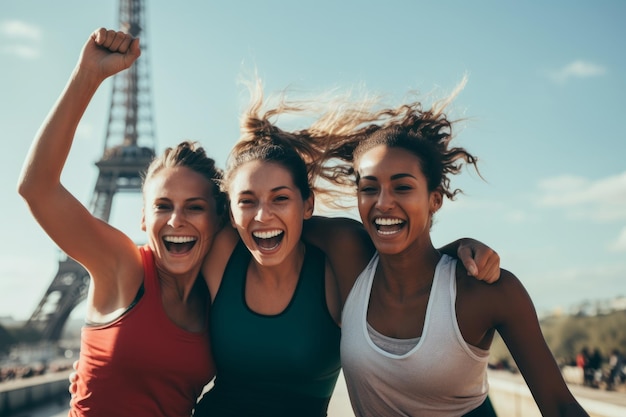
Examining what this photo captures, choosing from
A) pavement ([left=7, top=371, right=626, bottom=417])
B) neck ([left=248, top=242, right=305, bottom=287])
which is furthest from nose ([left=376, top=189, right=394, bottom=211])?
pavement ([left=7, top=371, right=626, bottom=417])

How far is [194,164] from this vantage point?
425 centimetres

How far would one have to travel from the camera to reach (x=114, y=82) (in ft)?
177

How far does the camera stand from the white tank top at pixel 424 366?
3.40 m

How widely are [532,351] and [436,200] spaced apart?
3.79ft

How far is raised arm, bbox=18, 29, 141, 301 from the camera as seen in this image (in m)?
3.43

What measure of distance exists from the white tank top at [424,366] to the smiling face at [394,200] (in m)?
0.28

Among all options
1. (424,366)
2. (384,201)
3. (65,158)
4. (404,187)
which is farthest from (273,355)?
(65,158)

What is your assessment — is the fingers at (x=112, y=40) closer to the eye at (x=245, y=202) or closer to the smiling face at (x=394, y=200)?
the eye at (x=245, y=202)

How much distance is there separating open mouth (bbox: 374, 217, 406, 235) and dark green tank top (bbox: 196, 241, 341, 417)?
634mm

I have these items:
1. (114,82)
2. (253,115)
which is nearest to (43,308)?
(114,82)

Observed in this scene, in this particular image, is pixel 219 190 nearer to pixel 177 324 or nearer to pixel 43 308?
pixel 177 324

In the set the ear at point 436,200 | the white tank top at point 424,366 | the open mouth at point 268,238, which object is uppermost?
the ear at point 436,200

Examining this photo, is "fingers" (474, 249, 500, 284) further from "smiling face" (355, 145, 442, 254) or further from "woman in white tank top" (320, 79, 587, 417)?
"smiling face" (355, 145, 442, 254)

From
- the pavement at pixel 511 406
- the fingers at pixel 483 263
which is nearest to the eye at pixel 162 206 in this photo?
the fingers at pixel 483 263
